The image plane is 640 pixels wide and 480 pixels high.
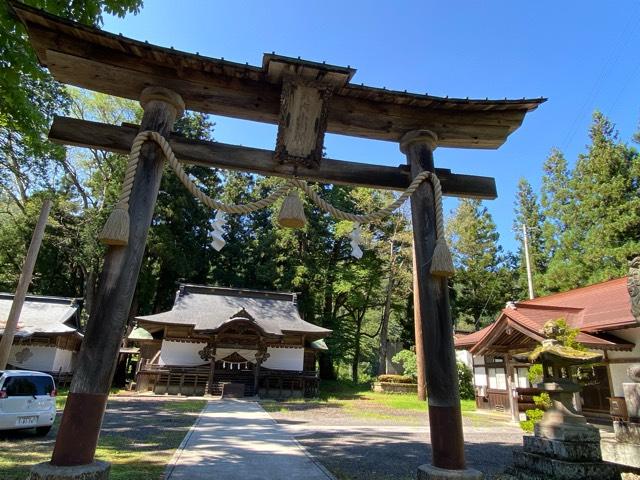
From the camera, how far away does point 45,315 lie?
21.0 meters

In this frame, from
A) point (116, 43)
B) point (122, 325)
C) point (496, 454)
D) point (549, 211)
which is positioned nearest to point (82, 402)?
point (122, 325)

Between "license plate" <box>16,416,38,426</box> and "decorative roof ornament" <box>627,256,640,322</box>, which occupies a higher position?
"decorative roof ornament" <box>627,256,640,322</box>

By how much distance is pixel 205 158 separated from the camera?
3.94 m

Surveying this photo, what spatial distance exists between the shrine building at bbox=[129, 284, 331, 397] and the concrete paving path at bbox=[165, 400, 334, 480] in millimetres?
9284

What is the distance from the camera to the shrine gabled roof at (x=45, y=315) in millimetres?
18952

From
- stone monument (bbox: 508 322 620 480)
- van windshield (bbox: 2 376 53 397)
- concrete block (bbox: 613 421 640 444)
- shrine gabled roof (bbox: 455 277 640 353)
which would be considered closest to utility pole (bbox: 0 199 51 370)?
van windshield (bbox: 2 376 53 397)

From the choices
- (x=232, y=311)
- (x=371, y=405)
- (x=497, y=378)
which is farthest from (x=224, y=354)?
(x=497, y=378)

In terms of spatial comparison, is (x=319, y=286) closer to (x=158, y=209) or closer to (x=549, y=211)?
(x=158, y=209)

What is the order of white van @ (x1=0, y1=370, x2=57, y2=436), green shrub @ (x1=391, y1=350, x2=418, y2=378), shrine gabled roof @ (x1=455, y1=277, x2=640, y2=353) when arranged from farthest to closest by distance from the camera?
1. green shrub @ (x1=391, y1=350, x2=418, y2=378)
2. shrine gabled roof @ (x1=455, y1=277, x2=640, y2=353)
3. white van @ (x1=0, y1=370, x2=57, y2=436)

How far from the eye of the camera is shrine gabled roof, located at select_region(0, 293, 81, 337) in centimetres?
1895

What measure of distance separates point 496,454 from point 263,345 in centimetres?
1324

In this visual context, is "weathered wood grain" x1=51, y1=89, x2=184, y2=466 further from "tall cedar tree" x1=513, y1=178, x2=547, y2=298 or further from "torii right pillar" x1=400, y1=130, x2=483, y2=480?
"tall cedar tree" x1=513, y1=178, x2=547, y2=298

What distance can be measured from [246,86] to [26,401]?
24.6 ft

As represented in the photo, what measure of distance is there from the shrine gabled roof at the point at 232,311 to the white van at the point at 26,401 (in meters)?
10.6
